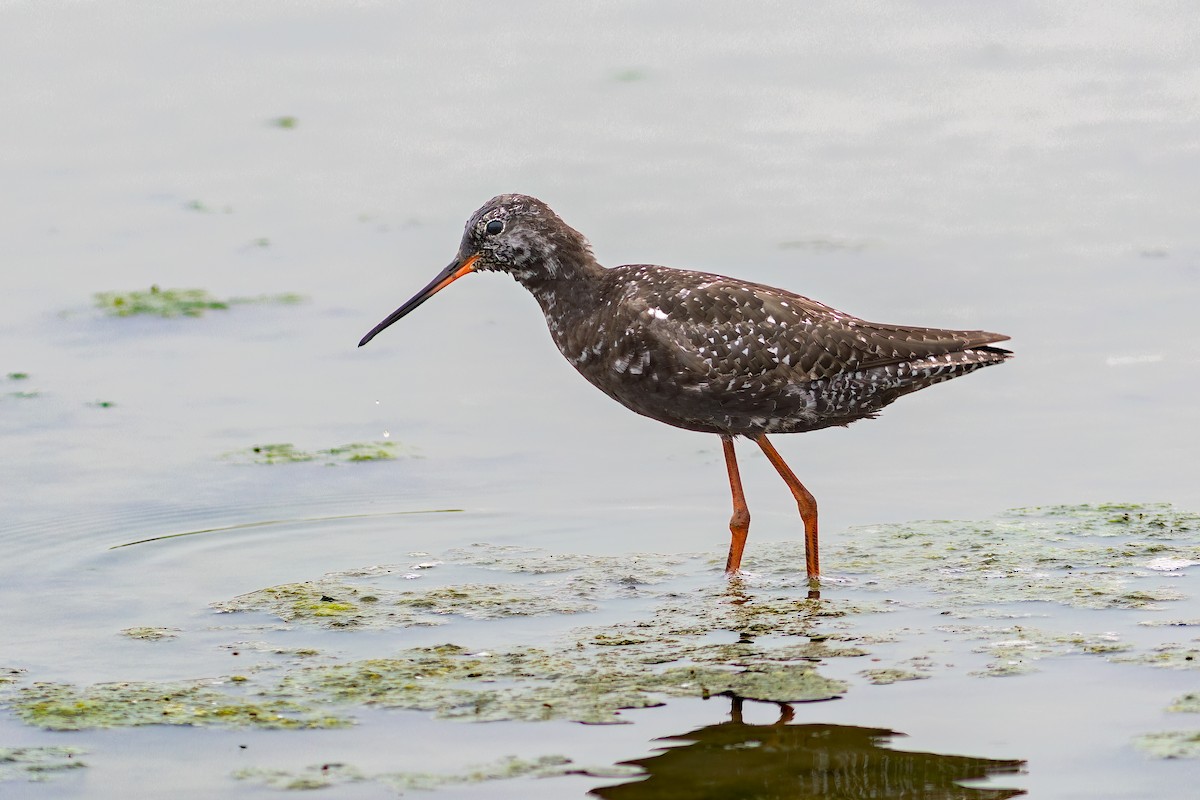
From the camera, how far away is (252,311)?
41.4 ft

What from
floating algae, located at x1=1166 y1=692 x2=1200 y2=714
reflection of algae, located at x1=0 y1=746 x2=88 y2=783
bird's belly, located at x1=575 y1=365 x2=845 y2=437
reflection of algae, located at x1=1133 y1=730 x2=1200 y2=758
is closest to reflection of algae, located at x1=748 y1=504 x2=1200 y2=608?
bird's belly, located at x1=575 y1=365 x2=845 y2=437

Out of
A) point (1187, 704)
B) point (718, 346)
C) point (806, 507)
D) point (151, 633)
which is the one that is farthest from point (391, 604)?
point (1187, 704)

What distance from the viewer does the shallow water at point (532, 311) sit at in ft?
24.6

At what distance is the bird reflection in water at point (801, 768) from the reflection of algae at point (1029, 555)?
1.71 metres

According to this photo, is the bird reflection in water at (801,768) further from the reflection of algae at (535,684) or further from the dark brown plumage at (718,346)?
the dark brown plumage at (718,346)

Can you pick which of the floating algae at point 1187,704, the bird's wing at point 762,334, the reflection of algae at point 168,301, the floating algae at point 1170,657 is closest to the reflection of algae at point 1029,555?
the floating algae at point 1170,657

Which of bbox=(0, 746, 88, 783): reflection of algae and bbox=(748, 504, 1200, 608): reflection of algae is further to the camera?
bbox=(748, 504, 1200, 608): reflection of algae

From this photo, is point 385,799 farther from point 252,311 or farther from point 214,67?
point 214,67

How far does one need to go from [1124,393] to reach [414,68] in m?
7.93

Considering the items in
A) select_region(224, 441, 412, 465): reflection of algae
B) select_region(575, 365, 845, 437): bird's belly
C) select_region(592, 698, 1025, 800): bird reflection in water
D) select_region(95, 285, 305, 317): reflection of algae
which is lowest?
select_region(592, 698, 1025, 800): bird reflection in water

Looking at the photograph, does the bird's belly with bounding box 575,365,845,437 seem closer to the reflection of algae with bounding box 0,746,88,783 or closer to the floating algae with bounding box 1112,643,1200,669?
the floating algae with bounding box 1112,643,1200,669

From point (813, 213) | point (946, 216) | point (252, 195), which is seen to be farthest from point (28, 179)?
point (946, 216)

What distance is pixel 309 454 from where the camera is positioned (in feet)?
35.0

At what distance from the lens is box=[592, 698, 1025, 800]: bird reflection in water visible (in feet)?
21.5
